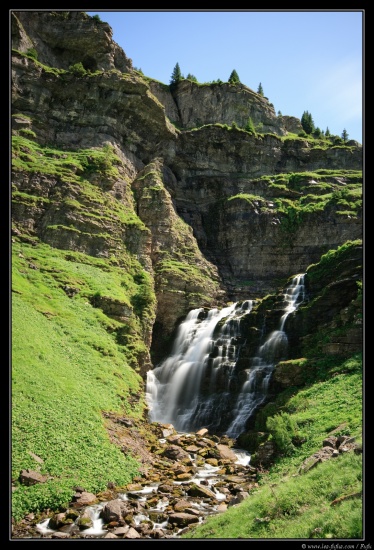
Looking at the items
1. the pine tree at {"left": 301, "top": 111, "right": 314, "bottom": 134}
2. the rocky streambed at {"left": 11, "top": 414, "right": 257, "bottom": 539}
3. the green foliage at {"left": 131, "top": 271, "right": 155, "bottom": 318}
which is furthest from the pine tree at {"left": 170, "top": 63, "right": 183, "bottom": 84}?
the rocky streambed at {"left": 11, "top": 414, "right": 257, "bottom": 539}

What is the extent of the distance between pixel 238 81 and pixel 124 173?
51.4m

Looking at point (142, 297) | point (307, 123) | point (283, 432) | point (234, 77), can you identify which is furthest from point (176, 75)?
point (283, 432)

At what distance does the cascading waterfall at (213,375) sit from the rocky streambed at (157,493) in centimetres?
420

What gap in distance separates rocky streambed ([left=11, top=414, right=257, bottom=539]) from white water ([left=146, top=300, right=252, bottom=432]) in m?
5.44

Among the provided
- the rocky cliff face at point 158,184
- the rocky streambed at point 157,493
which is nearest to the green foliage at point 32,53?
the rocky cliff face at point 158,184

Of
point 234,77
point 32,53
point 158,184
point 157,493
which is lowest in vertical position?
point 157,493

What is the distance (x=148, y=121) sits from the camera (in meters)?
65.2

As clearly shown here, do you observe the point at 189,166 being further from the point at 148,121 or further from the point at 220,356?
the point at 220,356

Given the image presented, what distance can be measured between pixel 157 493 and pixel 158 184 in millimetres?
46593

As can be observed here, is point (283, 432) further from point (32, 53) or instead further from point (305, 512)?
point (32, 53)

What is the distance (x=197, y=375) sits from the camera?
A: 37781 mm

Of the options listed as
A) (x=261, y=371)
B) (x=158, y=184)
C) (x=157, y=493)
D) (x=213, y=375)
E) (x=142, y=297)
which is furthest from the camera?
(x=158, y=184)

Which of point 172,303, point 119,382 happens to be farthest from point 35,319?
point 172,303

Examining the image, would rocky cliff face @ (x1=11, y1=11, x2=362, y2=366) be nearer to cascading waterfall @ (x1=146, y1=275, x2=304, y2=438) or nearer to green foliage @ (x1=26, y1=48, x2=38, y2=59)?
green foliage @ (x1=26, y1=48, x2=38, y2=59)
